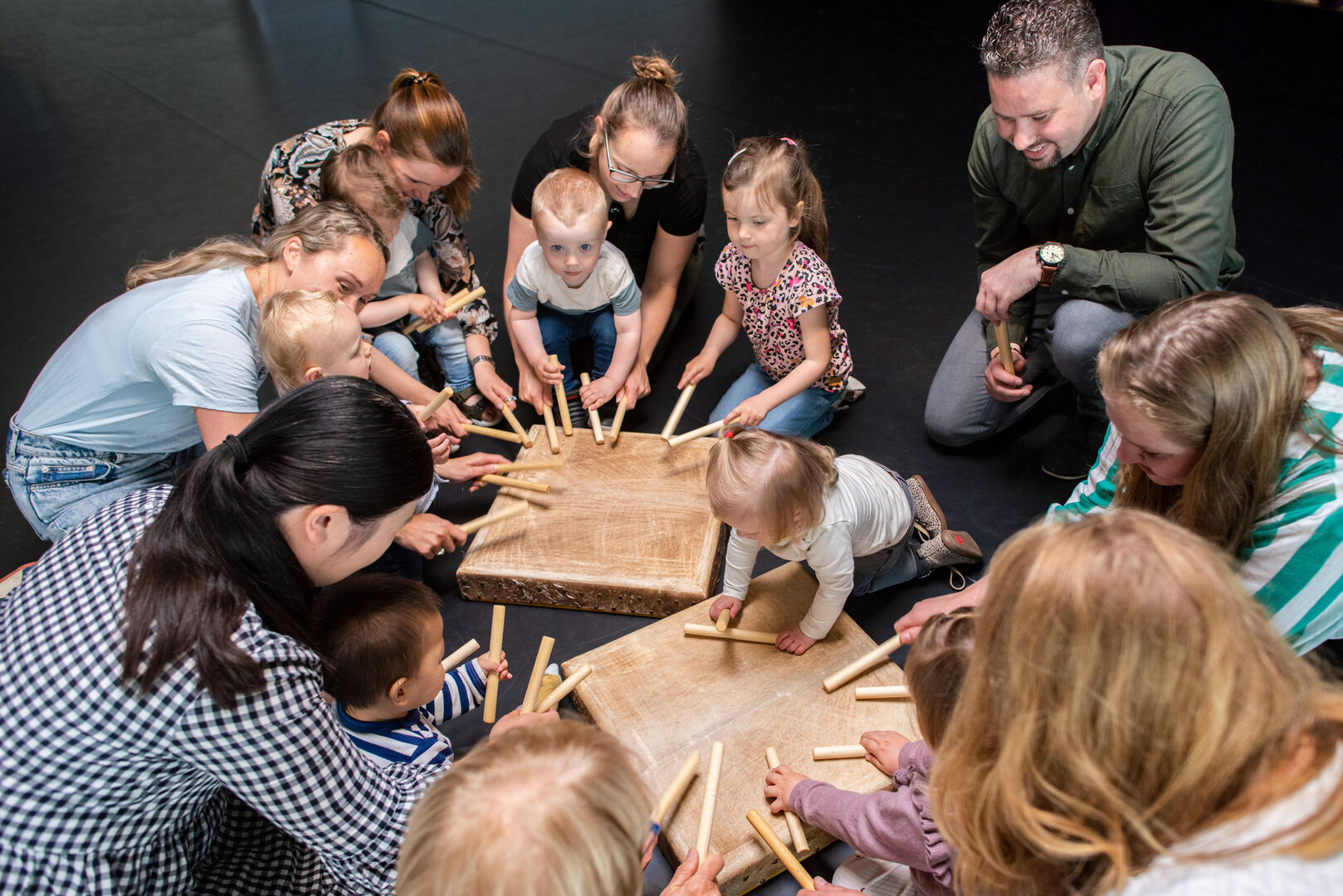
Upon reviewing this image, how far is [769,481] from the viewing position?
1.73m

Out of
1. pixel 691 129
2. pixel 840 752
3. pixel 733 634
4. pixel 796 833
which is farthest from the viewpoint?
pixel 691 129

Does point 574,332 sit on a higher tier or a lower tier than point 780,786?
higher

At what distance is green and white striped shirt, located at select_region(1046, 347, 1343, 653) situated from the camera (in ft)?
4.73

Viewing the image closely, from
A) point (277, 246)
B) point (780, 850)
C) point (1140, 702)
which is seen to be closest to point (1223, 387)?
point (1140, 702)

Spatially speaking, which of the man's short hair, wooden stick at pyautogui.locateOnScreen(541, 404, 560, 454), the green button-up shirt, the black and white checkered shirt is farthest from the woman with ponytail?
the green button-up shirt

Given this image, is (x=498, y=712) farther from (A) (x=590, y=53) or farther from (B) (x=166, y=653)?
(A) (x=590, y=53)

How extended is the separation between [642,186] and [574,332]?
1.88ft

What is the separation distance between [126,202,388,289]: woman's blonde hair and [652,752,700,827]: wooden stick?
145 centimetres

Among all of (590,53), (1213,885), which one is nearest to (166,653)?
(1213,885)

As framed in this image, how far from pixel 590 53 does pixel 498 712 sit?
181 inches

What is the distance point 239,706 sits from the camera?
1.24 m

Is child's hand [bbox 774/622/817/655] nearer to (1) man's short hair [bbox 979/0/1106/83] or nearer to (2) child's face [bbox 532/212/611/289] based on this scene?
(2) child's face [bbox 532/212/611/289]

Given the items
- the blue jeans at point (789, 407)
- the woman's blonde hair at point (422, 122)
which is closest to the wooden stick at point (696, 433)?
the blue jeans at point (789, 407)

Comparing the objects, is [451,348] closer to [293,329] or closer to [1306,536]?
[293,329]
